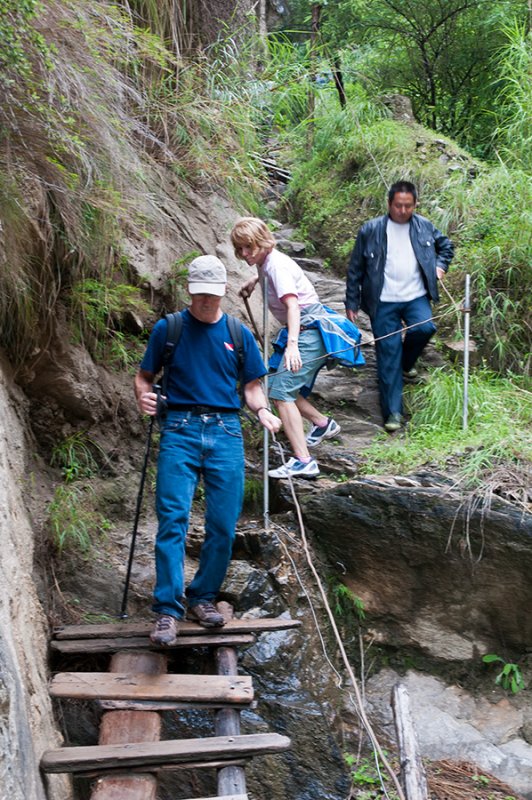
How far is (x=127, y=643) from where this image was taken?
443 centimetres

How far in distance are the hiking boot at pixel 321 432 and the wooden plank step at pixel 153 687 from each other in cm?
229

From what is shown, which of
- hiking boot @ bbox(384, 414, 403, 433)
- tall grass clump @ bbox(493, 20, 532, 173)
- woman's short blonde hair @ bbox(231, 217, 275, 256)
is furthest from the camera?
tall grass clump @ bbox(493, 20, 532, 173)

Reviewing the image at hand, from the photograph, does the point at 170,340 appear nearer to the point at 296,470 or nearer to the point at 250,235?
the point at 250,235

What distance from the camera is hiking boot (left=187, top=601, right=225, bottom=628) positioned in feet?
14.6

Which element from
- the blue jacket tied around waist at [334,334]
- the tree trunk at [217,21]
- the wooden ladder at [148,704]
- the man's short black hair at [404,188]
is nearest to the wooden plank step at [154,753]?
the wooden ladder at [148,704]

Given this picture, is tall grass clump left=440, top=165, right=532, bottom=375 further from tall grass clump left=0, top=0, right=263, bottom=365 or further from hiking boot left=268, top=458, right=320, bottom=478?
tall grass clump left=0, top=0, right=263, bottom=365

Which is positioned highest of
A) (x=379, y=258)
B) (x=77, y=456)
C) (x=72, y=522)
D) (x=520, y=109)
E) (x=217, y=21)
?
(x=217, y=21)

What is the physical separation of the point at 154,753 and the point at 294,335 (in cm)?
255

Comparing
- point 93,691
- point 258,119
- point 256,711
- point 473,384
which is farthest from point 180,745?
point 258,119

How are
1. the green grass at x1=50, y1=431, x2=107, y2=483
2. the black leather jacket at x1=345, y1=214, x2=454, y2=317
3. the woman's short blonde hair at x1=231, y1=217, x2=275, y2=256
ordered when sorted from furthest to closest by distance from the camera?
1. the black leather jacket at x1=345, y1=214, x2=454, y2=317
2. the green grass at x1=50, y1=431, x2=107, y2=483
3. the woman's short blonde hair at x1=231, y1=217, x2=275, y2=256

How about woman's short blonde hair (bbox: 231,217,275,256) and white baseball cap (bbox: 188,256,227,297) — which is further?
woman's short blonde hair (bbox: 231,217,275,256)

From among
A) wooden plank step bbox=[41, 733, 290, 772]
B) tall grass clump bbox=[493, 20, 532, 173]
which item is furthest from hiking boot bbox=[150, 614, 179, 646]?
tall grass clump bbox=[493, 20, 532, 173]

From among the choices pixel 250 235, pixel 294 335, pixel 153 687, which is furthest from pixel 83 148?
pixel 153 687

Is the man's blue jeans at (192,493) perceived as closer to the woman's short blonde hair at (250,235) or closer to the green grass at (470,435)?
the woman's short blonde hair at (250,235)
